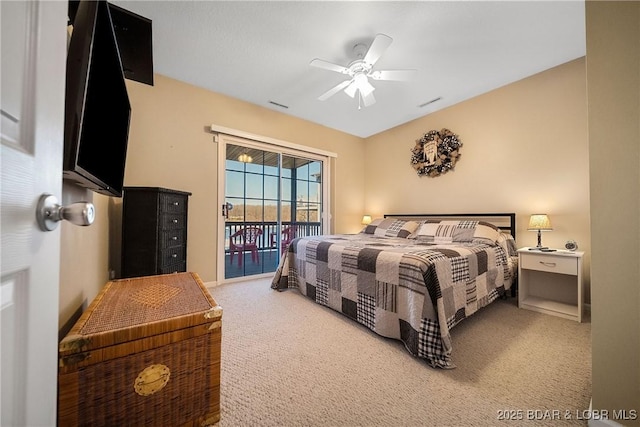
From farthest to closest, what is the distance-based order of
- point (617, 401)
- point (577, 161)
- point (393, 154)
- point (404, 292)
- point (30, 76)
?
point (393, 154) → point (577, 161) → point (404, 292) → point (617, 401) → point (30, 76)

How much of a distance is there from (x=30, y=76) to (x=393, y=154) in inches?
A: 171

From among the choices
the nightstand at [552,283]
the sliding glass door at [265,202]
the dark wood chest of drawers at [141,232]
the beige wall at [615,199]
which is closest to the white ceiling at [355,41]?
the sliding glass door at [265,202]

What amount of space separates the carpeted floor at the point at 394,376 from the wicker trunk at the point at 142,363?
274 millimetres

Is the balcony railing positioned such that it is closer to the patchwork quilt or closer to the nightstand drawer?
the patchwork quilt

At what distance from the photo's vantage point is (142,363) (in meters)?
0.88

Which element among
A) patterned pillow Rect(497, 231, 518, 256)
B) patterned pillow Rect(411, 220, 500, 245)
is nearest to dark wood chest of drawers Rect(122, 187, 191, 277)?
patterned pillow Rect(411, 220, 500, 245)

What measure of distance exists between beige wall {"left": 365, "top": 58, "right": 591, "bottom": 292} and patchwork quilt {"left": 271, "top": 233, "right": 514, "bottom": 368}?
0.76 metres

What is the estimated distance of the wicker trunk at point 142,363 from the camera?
2.52 ft

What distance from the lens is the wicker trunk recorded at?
767mm

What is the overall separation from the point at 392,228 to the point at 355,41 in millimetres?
2357

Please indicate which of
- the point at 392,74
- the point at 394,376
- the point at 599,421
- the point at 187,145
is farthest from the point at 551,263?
the point at 187,145

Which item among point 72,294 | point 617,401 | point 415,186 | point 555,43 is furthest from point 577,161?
point 72,294

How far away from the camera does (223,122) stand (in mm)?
3213

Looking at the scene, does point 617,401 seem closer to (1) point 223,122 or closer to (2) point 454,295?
(2) point 454,295
